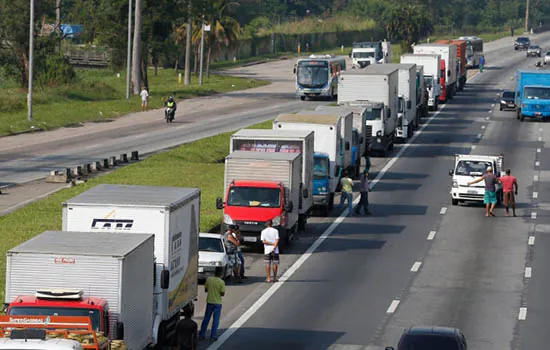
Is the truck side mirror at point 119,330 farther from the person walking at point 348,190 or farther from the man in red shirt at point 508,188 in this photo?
the man in red shirt at point 508,188

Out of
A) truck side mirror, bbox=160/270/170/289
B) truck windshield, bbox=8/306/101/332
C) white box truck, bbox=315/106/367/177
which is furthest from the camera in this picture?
white box truck, bbox=315/106/367/177

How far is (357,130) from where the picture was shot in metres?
58.3

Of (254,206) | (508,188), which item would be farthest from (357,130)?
(254,206)

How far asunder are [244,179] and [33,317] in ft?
63.8

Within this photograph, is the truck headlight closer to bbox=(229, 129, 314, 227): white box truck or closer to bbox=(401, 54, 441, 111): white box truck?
bbox=(229, 129, 314, 227): white box truck

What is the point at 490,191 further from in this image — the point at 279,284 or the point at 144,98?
the point at 144,98

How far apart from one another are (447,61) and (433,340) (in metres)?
75.7

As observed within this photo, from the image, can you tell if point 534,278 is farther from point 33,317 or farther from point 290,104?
point 290,104

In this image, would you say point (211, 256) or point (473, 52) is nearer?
point (211, 256)

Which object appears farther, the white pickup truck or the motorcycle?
the motorcycle

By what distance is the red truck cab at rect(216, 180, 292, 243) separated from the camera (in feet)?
129

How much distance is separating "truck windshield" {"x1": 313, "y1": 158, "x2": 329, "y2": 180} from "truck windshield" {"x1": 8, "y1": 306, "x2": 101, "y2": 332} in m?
26.1

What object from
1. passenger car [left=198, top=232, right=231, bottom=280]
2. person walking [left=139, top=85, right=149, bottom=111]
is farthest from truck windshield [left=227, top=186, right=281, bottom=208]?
person walking [left=139, top=85, right=149, bottom=111]

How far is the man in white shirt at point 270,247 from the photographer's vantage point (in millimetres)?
34781
